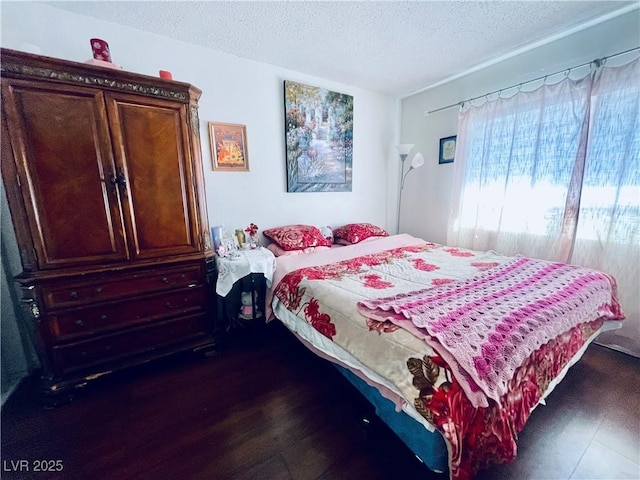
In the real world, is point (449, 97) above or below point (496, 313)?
above

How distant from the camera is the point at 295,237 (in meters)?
2.47

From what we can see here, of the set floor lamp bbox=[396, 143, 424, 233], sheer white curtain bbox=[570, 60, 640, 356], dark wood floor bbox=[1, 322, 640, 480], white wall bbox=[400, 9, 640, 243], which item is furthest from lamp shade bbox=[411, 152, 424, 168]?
dark wood floor bbox=[1, 322, 640, 480]

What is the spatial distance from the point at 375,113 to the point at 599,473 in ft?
11.3

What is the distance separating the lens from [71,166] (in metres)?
1.44

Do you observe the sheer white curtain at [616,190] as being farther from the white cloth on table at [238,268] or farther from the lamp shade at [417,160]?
the white cloth on table at [238,268]

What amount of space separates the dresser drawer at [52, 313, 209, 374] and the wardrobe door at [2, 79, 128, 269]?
1.67 feet

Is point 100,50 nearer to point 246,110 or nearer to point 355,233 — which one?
point 246,110

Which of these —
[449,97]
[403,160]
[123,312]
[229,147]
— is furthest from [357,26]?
[123,312]

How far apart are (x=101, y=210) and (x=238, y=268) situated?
0.88 meters

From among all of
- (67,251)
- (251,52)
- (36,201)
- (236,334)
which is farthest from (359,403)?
(251,52)

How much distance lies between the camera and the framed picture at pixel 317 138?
8.69 ft

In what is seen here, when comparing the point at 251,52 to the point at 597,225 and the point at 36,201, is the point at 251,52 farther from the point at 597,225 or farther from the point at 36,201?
Result: the point at 597,225

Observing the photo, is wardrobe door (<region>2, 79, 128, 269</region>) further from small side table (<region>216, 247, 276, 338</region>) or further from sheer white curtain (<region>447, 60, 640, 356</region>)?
sheer white curtain (<region>447, 60, 640, 356</region>)

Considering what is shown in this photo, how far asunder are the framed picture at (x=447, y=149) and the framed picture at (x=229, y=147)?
225 centimetres
